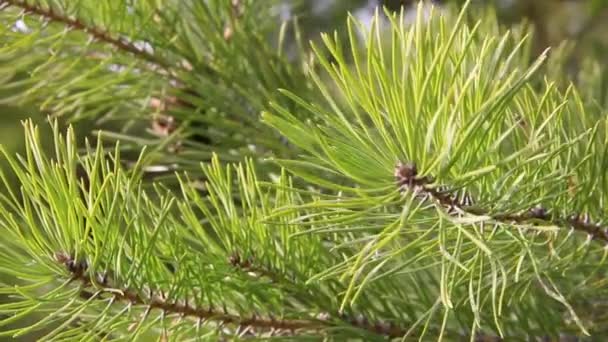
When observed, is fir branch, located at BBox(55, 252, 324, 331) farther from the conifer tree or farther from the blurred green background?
the blurred green background

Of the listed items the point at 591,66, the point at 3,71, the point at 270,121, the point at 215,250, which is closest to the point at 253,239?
the point at 215,250

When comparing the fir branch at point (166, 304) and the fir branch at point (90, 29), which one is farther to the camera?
the fir branch at point (90, 29)

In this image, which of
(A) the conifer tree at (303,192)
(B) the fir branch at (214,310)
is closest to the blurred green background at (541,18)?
(A) the conifer tree at (303,192)

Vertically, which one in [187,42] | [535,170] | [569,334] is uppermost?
[187,42]

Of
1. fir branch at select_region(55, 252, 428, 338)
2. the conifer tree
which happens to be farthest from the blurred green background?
fir branch at select_region(55, 252, 428, 338)

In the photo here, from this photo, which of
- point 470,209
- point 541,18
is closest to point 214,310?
point 470,209

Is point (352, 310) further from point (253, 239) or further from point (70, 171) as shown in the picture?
point (70, 171)

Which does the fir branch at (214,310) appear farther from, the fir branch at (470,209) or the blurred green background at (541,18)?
the blurred green background at (541,18)
